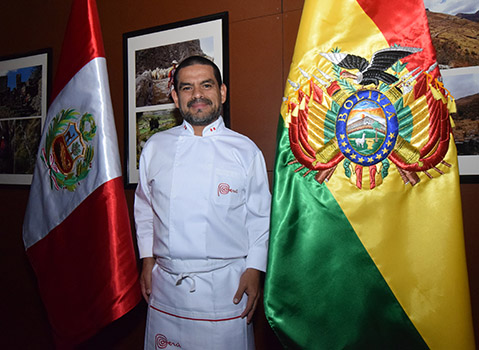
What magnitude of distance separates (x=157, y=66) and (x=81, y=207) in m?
0.91

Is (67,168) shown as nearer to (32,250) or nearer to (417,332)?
(32,250)

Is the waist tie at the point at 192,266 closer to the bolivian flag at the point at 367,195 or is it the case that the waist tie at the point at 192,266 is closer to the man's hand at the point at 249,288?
the man's hand at the point at 249,288

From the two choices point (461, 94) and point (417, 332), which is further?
point (461, 94)

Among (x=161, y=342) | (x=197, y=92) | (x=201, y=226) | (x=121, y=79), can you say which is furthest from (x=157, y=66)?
(x=161, y=342)

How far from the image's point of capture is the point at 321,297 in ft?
3.40

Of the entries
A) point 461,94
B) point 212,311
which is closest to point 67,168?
point 212,311

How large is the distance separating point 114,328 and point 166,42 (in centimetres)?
166

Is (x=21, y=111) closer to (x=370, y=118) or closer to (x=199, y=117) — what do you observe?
(x=199, y=117)

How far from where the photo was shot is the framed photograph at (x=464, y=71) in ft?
4.38

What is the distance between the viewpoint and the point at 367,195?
3.43ft

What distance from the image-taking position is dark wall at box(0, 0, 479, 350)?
1604 mm

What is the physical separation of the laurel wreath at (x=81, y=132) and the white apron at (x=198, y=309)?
48 centimetres

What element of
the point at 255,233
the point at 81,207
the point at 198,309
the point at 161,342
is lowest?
the point at 161,342

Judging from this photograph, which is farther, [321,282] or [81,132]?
[81,132]
